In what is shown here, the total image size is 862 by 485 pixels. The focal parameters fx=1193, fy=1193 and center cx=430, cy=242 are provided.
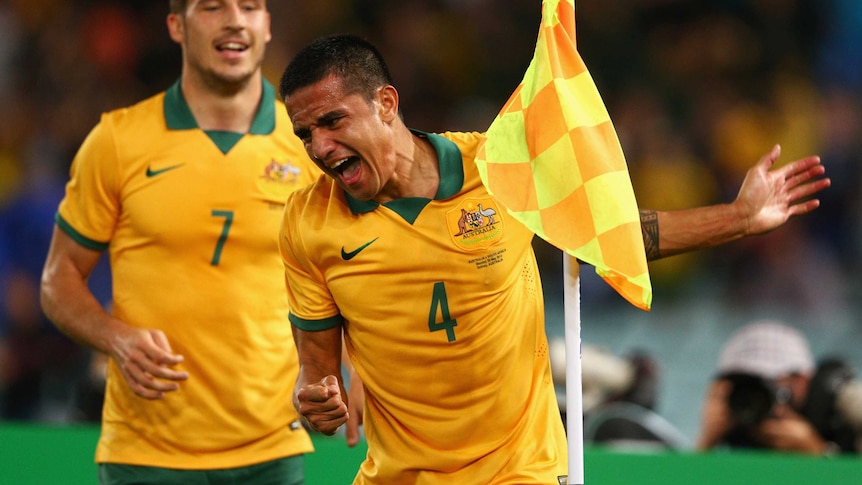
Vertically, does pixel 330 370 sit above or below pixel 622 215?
below

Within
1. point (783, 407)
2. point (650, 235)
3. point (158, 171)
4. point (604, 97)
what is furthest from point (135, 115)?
point (604, 97)

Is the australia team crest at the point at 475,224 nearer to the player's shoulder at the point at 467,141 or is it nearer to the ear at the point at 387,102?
the player's shoulder at the point at 467,141

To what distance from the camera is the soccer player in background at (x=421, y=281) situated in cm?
302

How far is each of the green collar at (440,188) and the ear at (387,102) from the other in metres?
0.14

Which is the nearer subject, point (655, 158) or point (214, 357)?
point (214, 357)

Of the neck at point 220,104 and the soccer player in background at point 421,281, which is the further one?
the neck at point 220,104

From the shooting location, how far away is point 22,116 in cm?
918

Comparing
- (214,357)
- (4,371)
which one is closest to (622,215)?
(214,357)

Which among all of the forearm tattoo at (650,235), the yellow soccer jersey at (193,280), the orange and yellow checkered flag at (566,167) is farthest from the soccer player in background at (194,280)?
the forearm tattoo at (650,235)

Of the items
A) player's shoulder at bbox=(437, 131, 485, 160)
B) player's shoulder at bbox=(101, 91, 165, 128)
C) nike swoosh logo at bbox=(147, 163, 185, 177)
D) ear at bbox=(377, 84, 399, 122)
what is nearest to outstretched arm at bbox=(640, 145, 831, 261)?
player's shoulder at bbox=(437, 131, 485, 160)

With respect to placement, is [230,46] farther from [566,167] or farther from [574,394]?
[574,394]

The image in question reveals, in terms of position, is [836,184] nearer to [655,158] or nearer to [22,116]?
[655,158]

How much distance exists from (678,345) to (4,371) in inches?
169

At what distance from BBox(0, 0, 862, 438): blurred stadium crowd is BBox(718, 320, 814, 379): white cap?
4.44 ft
